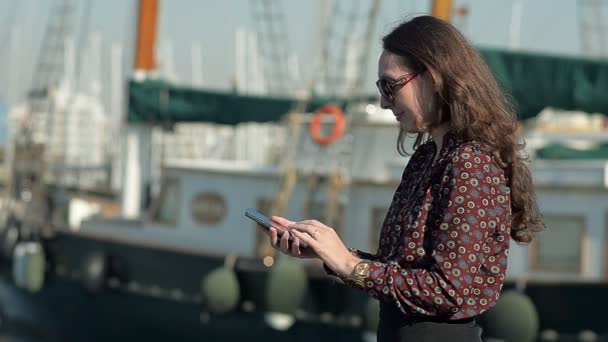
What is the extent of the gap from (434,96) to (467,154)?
0.13m

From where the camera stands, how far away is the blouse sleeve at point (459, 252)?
1784 mm

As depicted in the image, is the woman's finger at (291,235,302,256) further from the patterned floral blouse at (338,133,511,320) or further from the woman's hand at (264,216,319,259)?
the patterned floral blouse at (338,133,511,320)

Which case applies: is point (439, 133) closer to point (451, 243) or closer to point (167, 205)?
point (451, 243)

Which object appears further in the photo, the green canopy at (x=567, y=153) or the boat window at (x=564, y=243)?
the green canopy at (x=567, y=153)

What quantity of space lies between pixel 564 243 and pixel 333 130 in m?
2.63

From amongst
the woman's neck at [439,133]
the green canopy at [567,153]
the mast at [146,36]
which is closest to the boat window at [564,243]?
the green canopy at [567,153]

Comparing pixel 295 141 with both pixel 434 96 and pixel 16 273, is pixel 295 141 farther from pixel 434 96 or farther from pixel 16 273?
pixel 434 96

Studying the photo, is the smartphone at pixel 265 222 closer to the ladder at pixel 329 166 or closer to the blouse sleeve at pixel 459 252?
the blouse sleeve at pixel 459 252

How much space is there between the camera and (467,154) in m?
1.84

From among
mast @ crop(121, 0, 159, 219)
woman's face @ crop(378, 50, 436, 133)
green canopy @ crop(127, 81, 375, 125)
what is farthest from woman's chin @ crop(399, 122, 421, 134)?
mast @ crop(121, 0, 159, 219)

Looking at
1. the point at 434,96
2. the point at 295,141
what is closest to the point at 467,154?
the point at 434,96

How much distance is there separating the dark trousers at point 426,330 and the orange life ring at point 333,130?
27.8 ft

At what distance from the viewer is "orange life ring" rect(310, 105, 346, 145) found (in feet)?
34.0

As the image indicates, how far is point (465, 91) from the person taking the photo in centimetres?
187
